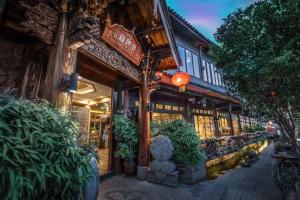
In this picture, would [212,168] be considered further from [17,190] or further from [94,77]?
[17,190]

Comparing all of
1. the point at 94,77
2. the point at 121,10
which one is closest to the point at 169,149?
the point at 94,77

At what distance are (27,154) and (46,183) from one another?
38 cm

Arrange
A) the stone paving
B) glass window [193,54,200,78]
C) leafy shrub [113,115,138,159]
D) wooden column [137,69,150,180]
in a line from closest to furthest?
the stone paving → wooden column [137,69,150,180] → leafy shrub [113,115,138,159] → glass window [193,54,200,78]

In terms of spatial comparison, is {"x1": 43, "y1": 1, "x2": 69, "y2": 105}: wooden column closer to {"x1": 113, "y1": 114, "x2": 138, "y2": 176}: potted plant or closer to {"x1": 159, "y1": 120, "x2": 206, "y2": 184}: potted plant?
{"x1": 113, "y1": 114, "x2": 138, "y2": 176}: potted plant

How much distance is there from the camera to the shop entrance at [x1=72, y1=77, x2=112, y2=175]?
7.81 m

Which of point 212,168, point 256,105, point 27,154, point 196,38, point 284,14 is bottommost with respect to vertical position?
point 212,168

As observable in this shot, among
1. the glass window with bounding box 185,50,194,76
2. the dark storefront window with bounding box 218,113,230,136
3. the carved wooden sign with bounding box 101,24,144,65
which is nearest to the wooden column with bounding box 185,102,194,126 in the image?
the glass window with bounding box 185,50,194,76

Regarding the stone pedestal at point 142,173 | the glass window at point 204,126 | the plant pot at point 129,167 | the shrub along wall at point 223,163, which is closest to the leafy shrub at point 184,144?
the stone pedestal at point 142,173

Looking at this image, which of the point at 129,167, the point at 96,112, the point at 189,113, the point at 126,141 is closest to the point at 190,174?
the point at 129,167

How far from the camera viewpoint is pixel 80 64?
5.55 m

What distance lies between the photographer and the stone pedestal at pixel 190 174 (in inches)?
220

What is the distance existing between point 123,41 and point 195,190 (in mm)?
5562

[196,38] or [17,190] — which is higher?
[196,38]

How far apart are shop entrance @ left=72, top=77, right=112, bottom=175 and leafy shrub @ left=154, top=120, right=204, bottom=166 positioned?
287cm
